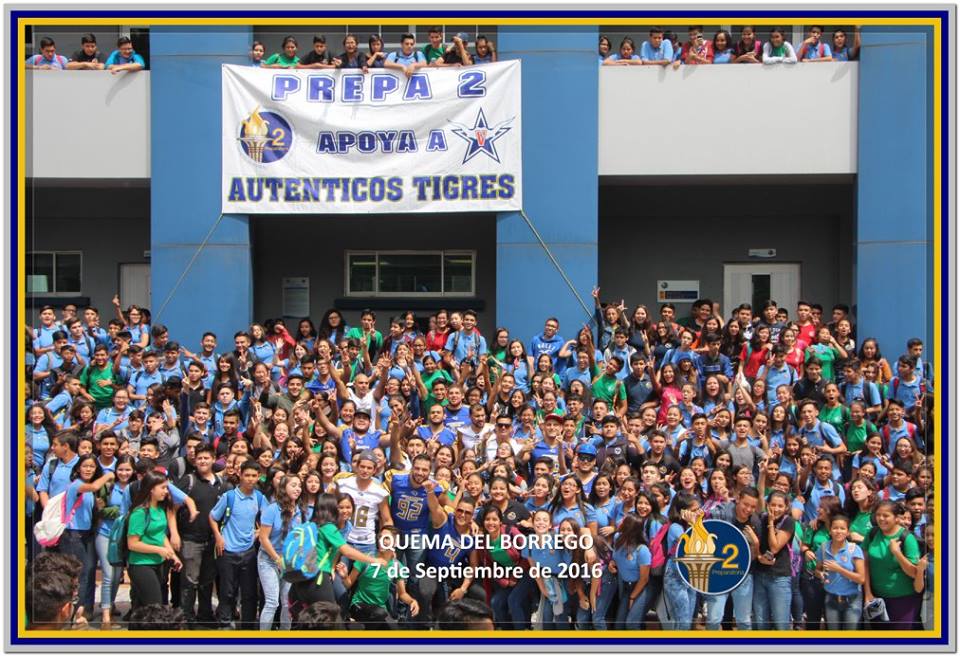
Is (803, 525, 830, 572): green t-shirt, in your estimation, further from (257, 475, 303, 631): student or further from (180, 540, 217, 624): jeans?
(180, 540, 217, 624): jeans

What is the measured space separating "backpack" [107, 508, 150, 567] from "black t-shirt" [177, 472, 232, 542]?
32 centimetres

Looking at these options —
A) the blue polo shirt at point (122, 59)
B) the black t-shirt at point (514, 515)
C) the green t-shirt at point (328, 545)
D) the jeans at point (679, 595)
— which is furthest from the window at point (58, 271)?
the jeans at point (679, 595)

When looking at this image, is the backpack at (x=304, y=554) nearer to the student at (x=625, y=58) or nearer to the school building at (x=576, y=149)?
the school building at (x=576, y=149)

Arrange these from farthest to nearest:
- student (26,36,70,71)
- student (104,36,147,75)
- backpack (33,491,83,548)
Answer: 1. student (26,36,70,71)
2. student (104,36,147,75)
3. backpack (33,491,83,548)

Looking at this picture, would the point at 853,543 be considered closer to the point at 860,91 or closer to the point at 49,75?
the point at 860,91

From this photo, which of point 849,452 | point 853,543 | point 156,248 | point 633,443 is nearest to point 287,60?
point 156,248

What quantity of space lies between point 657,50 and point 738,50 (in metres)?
1.06

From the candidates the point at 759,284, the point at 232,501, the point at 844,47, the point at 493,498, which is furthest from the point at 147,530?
the point at 759,284

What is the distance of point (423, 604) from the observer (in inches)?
383

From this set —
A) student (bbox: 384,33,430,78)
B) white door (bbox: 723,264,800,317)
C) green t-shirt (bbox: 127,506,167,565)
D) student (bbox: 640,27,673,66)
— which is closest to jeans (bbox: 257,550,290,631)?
green t-shirt (bbox: 127,506,167,565)

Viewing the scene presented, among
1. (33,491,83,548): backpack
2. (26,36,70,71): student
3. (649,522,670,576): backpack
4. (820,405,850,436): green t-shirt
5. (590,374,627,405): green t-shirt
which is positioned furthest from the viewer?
(26,36,70,71): student

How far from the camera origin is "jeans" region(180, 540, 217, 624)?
9961 millimetres

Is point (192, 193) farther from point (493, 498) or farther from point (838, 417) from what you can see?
point (838, 417)

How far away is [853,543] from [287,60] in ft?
32.9
